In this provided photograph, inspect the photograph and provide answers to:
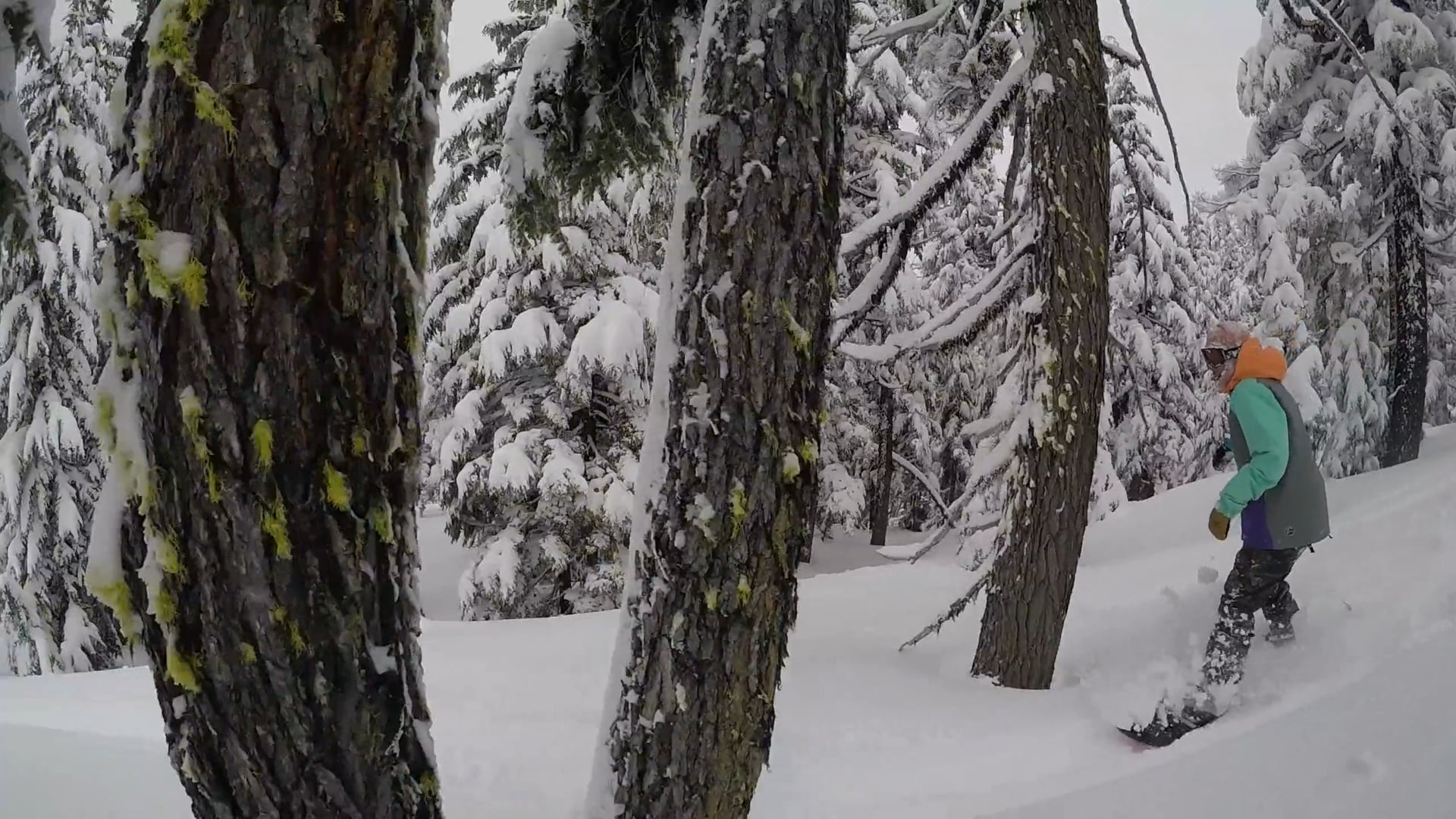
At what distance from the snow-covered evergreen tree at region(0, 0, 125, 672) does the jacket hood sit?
13011 millimetres

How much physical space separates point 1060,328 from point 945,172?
125 cm

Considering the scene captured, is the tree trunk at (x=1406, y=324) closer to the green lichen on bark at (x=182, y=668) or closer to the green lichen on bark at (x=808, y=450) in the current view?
the green lichen on bark at (x=808, y=450)

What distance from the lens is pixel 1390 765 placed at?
338 cm

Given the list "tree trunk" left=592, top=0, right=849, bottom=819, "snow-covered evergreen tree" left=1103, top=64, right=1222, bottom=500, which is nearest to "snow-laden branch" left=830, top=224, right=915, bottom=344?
"tree trunk" left=592, top=0, right=849, bottom=819

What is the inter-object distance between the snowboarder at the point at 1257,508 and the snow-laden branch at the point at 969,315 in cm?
142

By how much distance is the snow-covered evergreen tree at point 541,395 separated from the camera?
38.7ft

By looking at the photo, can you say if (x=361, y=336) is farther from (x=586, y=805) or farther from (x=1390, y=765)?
(x=1390, y=765)

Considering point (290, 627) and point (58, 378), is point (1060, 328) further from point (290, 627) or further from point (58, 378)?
point (58, 378)

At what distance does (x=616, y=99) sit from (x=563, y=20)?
42 centimetres

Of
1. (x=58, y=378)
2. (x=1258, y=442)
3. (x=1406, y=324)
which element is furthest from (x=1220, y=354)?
(x=58, y=378)

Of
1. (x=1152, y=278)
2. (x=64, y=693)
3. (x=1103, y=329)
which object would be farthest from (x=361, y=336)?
(x=1152, y=278)

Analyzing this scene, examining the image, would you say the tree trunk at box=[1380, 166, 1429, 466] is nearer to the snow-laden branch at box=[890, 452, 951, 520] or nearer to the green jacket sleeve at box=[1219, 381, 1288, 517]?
the snow-laden branch at box=[890, 452, 951, 520]

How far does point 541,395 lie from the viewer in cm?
1271

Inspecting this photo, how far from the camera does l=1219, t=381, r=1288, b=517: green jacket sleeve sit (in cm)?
454
